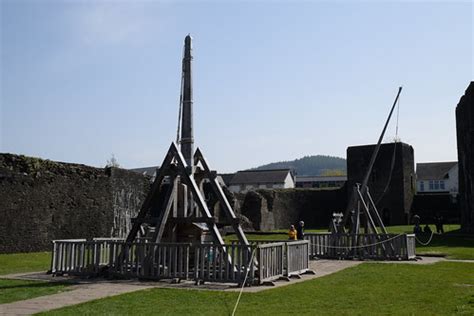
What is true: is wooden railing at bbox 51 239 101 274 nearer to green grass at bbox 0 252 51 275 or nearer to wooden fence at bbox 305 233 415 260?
green grass at bbox 0 252 51 275

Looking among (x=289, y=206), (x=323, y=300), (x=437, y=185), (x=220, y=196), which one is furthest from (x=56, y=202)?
(x=437, y=185)

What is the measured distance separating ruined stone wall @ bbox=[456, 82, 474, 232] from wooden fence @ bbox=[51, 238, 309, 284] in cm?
2206

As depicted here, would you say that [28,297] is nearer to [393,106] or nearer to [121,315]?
[121,315]

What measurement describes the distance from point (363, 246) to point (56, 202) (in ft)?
43.9

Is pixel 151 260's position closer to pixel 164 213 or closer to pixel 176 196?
pixel 164 213

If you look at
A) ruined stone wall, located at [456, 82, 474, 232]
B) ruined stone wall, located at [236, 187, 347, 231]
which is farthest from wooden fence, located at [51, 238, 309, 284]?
ruined stone wall, located at [236, 187, 347, 231]

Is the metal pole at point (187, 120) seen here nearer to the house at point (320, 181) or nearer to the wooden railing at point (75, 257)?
the wooden railing at point (75, 257)

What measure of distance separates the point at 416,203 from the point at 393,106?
31462 millimetres

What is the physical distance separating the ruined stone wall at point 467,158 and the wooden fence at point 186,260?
22056 millimetres

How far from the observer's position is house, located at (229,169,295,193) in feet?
280

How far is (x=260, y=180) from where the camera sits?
8681cm

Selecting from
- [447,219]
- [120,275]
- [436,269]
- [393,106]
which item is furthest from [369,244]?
[447,219]

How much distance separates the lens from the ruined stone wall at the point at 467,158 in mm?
31750

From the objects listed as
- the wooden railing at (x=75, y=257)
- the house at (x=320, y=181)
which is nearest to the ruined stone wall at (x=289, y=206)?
the wooden railing at (x=75, y=257)
